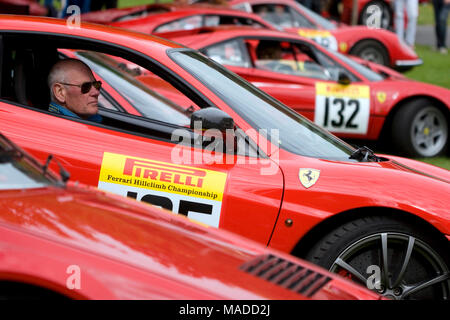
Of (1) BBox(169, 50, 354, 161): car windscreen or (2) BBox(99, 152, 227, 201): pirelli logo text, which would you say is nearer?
(2) BBox(99, 152, 227, 201): pirelli logo text

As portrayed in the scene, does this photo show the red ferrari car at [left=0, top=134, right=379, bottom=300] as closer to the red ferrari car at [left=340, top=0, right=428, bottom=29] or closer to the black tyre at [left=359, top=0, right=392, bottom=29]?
the red ferrari car at [left=340, top=0, right=428, bottom=29]

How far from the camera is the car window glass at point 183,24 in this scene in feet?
31.7

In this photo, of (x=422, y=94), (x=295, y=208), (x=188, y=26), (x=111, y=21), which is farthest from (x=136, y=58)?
(x=111, y=21)

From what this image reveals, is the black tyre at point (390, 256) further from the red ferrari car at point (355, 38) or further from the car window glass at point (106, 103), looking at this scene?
the red ferrari car at point (355, 38)

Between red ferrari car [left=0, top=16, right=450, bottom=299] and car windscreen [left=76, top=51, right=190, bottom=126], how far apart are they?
75cm

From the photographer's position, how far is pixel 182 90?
3785mm

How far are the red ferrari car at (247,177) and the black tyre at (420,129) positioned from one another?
4.10 m

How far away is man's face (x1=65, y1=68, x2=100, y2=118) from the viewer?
409cm

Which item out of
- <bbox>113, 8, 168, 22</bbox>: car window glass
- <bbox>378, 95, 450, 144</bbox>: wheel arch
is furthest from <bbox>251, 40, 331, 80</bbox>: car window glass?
<bbox>113, 8, 168, 22</bbox>: car window glass

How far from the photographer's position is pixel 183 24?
389 inches

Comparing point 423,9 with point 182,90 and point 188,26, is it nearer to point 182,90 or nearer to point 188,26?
point 188,26

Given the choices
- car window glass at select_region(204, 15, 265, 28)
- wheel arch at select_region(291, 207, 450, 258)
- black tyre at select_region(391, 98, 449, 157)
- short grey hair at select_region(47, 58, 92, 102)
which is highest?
car window glass at select_region(204, 15, 265, 28)

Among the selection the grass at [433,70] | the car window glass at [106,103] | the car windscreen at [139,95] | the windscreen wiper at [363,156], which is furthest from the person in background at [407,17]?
the windscreen wiper at [363,156]
